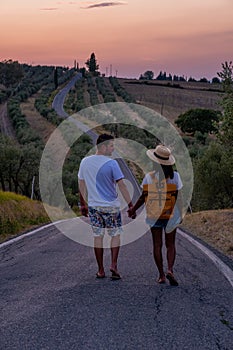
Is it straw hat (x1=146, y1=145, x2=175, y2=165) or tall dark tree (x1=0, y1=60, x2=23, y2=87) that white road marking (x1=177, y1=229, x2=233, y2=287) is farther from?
tall dark tree (x1=0, y1=60, x2=23, y2=87)

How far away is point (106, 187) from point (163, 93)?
120976 millimetres

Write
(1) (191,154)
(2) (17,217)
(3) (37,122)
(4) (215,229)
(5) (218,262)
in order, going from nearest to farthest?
(5) (218,262)
(2) (17,217)
(4) (215,229)
(1) (191,154)
(3) (37,122)

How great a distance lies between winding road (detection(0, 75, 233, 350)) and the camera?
19.0ft

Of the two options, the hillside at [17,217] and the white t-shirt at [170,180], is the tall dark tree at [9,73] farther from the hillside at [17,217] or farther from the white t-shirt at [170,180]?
the white t-shirt at [170,180]

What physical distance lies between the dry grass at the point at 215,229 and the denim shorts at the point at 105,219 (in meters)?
4.96

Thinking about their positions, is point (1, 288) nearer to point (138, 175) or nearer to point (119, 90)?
point (138, 175)

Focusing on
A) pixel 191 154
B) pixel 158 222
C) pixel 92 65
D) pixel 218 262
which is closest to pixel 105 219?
pixel 158 222

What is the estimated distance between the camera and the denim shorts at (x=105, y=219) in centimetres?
859

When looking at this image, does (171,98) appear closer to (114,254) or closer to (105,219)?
(114,254)

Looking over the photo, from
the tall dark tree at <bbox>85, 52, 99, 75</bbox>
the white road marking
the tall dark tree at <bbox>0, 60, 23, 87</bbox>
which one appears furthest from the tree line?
the tall dark tree at <bbox>85, 52, 99, 75</bbox>

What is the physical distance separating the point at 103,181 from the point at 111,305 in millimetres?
2080

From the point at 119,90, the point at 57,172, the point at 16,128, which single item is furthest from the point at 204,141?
the point at 119,90

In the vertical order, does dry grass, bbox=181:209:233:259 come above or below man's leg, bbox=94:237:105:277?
below

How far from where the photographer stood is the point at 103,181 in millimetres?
8594
